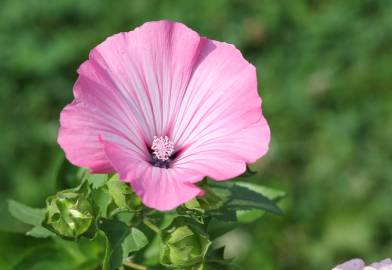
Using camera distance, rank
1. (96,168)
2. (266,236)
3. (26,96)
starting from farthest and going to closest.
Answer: (26,96)
(266,236)
(96,168)

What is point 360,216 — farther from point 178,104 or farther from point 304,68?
point 178,104

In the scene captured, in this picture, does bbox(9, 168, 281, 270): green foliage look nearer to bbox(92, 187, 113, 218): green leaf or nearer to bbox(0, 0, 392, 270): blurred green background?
bbox(92, 187, 113, 218): green leaf

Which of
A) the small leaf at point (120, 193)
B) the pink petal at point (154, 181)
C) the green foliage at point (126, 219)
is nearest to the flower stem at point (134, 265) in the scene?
the green foliage at point (126, 219)

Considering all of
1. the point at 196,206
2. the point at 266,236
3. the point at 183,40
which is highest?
the point at 183,40

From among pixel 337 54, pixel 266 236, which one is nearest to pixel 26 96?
pixel 266 236

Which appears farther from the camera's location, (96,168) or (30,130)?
(30,130)

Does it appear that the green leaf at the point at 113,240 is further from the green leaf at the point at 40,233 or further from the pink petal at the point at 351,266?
the pink petal at the point at 351,266

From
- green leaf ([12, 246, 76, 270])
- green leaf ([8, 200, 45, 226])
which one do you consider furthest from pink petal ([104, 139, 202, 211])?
green leaf ([12, 246, 76, 270])
